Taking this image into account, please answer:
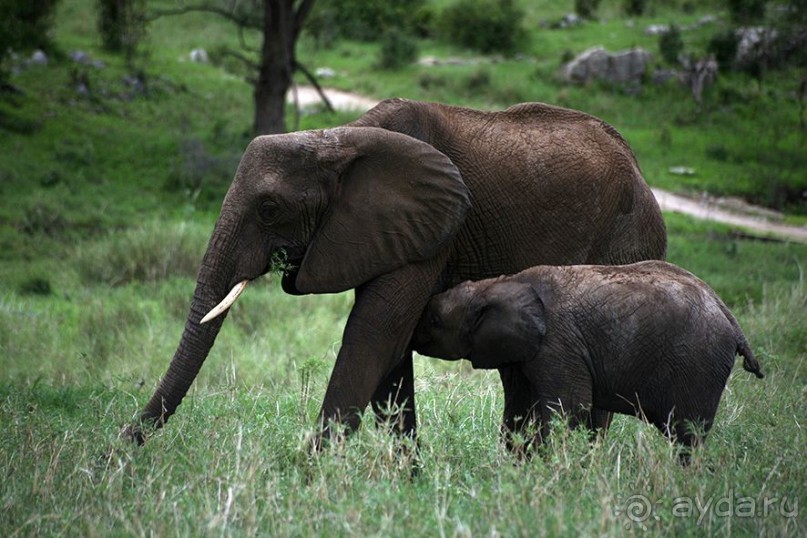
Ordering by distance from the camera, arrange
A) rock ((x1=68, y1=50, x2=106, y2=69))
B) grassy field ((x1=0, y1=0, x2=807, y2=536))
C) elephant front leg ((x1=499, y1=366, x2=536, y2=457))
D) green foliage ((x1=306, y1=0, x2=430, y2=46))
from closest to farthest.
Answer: grassy field ((x1=0, y1=0, x2=807, y2=536)) < elephant front leg ((x1=499, y1=366, x2=536, y2=457)) < rock ((x1=68, y1=50, x2=106, y2=69)) < green foliage ((x1=306, y1=0, x2=430, y2=46))

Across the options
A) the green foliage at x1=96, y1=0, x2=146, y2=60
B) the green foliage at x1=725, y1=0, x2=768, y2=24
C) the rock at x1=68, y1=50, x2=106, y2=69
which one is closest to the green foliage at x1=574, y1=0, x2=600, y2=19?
the green foliage at x1=725, y1=0, x2=768, y2=24

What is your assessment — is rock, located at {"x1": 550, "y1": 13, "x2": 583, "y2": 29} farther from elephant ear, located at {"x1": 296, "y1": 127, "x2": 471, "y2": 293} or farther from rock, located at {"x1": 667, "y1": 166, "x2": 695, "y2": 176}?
elephant ear, located at {"x1": 296, "y1": 127, "x2": 471, "y2": 293}

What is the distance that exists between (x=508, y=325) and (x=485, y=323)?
153 millimetres

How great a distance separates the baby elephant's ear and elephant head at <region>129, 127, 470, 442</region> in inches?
18.0

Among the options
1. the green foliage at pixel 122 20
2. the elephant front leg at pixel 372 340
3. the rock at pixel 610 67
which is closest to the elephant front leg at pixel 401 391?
the elephant front leg at pixel 372 340

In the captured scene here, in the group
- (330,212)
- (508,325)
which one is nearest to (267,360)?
(330,212)

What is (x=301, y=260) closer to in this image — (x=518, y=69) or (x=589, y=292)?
(x=589, y=292)

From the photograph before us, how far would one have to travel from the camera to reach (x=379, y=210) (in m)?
6.61

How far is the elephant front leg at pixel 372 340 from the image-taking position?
21.3 feet

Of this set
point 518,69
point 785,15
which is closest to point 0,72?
point 518,69

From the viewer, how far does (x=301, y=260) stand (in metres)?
6.72

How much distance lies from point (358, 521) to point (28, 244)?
1231 centimetres

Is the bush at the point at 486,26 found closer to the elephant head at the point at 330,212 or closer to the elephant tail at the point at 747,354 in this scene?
the elephant head at the point at 330,212

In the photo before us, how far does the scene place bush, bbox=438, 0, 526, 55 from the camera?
30.4m
